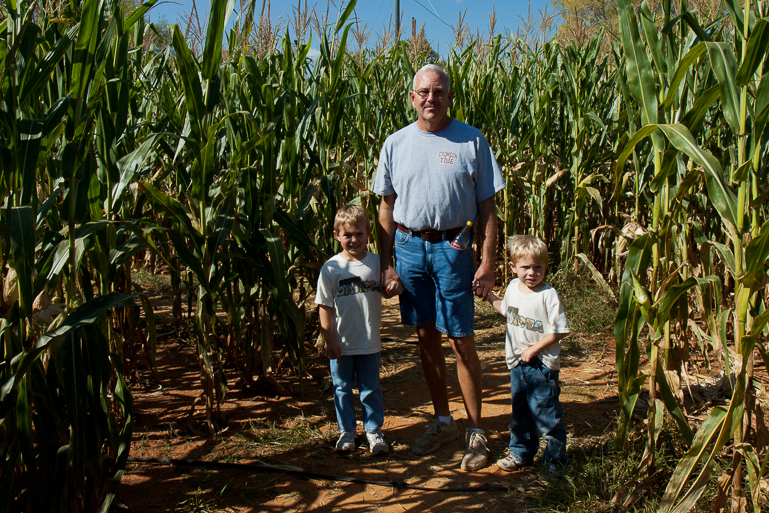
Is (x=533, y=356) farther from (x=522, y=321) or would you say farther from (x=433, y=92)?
(x=433, y=92)

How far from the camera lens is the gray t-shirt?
298cm

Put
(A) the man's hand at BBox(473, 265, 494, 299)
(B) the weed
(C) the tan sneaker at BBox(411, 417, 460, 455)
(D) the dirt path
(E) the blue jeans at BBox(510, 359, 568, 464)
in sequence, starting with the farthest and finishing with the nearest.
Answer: (B) the weed
(C) the tan sneaker at BBox(411, 417, 460, 455)
(A) the man's hand at BBox(473, 265, 494, 299)
(E) the blue jeans at BBox(510, 359, 568, 464)
(D) the dirt path

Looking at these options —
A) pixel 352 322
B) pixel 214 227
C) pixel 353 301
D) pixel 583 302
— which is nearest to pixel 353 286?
pixel 353 301

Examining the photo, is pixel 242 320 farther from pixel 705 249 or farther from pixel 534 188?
pixel 534 188

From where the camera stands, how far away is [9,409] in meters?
1.98

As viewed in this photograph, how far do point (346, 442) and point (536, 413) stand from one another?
969 millimetres

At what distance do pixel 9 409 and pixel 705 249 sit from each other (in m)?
2.66

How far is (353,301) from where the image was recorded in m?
3.10

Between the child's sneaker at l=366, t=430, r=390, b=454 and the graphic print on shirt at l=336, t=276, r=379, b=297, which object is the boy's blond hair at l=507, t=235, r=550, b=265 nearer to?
the graphic print on shirt at l=336, t=276, r=379, b=297

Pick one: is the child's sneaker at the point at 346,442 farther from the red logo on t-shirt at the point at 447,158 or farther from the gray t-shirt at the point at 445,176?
the red logo on t-shirt at the point at 447,158

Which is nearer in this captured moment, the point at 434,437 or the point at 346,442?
the point at 346,442

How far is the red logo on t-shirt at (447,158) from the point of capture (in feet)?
9.75

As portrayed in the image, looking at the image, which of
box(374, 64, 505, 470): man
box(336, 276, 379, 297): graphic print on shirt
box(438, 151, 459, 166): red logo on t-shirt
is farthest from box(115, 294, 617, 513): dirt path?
box(438, 151, 459, 166): red logo on t-shirt

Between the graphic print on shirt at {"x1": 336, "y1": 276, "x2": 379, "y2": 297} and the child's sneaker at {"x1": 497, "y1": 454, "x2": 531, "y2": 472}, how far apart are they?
41.7 inches
